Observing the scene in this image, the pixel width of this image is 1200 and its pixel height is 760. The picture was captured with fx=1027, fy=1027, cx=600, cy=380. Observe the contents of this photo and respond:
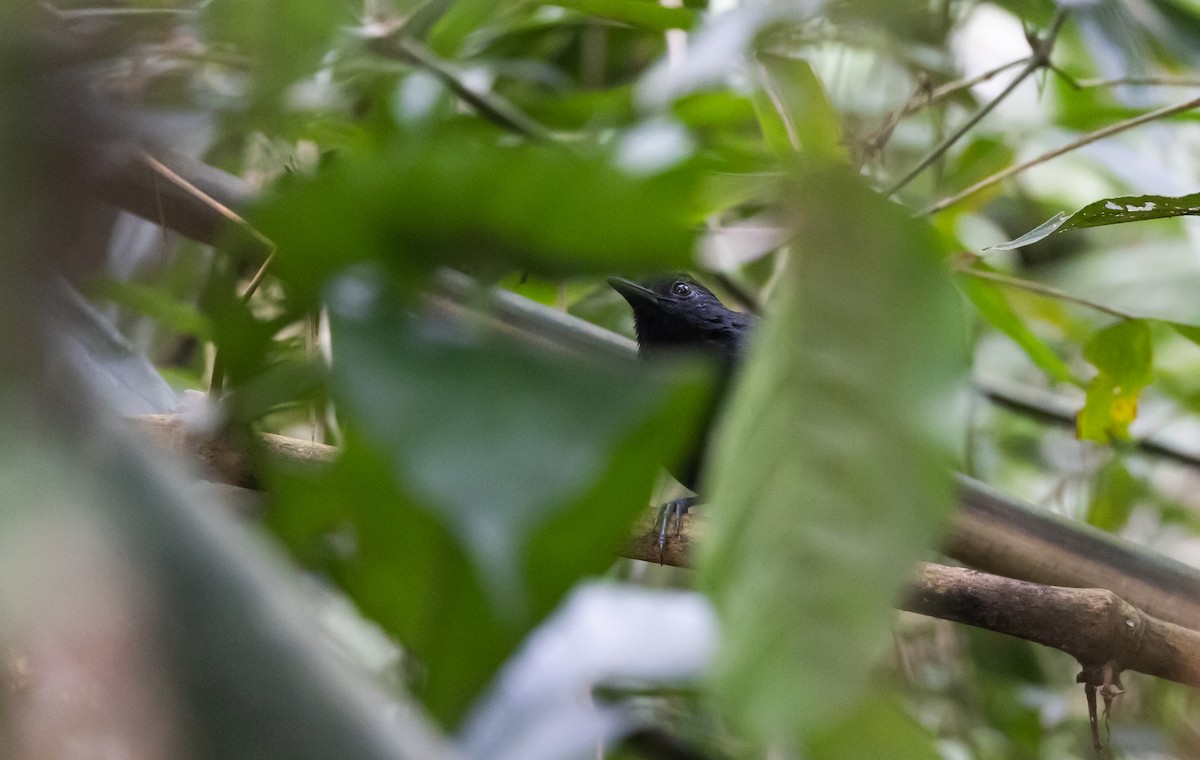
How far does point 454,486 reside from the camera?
1.16 ft

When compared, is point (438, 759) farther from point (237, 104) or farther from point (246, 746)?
point (237, 104)

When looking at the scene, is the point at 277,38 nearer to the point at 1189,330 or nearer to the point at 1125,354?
the point at 1189,330

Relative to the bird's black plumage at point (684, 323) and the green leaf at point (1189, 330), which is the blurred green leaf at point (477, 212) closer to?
the green leaf at point (1189, 330)

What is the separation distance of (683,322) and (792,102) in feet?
6.74

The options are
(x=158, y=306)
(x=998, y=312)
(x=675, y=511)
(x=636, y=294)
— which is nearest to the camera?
(x=158, y=306)

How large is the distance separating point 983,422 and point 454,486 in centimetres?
321

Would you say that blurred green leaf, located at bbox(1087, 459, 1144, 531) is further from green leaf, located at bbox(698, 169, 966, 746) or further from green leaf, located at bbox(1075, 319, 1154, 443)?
green leaf, located at bbox(698, 169, 966, 746)

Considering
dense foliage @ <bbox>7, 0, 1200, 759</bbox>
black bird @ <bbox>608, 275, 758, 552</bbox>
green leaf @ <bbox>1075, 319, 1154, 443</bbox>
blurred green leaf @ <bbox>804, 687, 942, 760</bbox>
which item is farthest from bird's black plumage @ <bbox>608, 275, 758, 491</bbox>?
blurred green leaf @ <bbox>804, 687, 942, 760</bbox>

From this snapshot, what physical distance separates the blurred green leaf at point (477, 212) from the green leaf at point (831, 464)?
60mm

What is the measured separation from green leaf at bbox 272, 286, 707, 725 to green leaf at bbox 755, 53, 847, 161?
313 millimetres

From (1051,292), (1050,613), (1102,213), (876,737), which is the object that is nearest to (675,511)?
(1051,292)

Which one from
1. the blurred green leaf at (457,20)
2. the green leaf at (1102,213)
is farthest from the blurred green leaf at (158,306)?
the blurred green leaf at (457,20)

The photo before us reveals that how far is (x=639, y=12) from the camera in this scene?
1.62m

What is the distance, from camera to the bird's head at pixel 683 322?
299 cm
